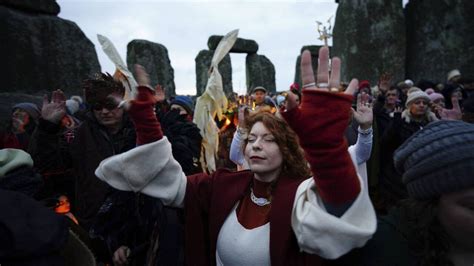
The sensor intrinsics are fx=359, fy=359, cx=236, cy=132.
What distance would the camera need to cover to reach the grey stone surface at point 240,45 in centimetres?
1931

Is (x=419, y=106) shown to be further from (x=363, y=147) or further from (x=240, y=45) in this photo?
(x=240, y=45)

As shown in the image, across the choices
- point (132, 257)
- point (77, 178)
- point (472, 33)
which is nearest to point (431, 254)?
point (132, 257)

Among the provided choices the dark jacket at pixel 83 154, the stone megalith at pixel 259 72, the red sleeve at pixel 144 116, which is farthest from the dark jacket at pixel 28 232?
the stone megalith at pixel 259 72

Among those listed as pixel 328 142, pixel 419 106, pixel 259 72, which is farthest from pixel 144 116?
pixel 259 72

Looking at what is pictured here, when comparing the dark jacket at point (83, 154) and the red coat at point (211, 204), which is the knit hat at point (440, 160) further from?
the dark jacket at point (83, 154)

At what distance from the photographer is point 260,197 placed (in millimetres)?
1782

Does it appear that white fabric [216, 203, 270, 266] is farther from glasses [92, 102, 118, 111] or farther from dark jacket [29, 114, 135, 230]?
glasses [92, 102, 118, 111]

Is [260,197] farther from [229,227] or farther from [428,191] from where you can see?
[428,191]

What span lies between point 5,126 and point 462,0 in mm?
12687

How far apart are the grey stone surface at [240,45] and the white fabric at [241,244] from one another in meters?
18.3

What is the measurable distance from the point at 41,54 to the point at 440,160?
6.33m

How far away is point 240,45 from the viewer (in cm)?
1970

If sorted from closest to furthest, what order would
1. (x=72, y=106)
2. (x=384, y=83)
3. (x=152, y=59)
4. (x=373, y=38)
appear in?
1. (x=384, y=83)
2. (x=72, y=106)
3. (x=373, y=38)
4. (x=152, y=59)

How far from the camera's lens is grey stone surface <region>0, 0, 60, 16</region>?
5617mm
